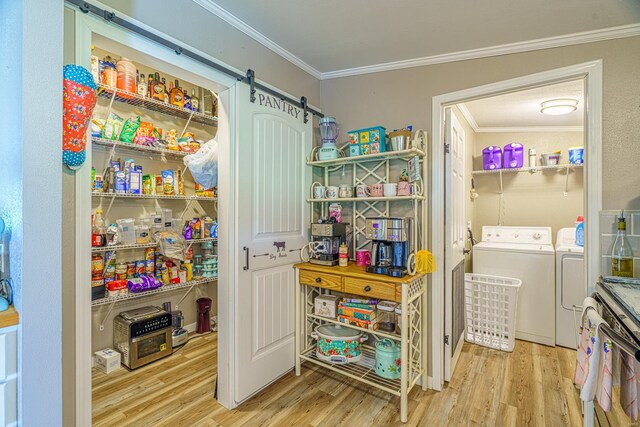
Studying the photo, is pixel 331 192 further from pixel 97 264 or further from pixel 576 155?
pixel 576 155

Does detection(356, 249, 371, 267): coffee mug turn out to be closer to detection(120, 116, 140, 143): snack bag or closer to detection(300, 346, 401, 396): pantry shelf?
detection(300, 346, 401, 396): pantry shelf

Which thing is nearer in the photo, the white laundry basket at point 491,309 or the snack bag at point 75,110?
the snack bag at point 75,110

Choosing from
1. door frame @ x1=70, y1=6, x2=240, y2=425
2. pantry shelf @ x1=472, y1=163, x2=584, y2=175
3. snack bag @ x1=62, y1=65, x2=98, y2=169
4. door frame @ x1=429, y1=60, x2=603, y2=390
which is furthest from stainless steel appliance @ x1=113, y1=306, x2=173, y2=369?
pantry shelf @ x1=472, y1=163, x2=584, y2=175

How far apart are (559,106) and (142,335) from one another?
4.30 meters

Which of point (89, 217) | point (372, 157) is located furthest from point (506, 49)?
point (89, 217)

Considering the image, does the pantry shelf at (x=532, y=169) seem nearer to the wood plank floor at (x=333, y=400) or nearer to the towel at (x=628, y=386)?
the wood plank floor at (x=333, y=400)

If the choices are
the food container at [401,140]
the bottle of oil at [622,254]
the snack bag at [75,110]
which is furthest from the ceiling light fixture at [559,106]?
the snack bag at [75,110]

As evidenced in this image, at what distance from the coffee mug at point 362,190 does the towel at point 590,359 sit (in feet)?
4.74

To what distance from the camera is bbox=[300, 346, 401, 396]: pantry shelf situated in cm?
218

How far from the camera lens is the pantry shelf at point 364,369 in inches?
85.9

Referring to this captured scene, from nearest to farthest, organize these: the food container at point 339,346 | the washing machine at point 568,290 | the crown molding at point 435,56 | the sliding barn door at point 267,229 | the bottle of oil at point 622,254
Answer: the bottle of oil at point 622,254 < the crown molding at point 435,56 < the sliding barn door at point 267,229 < the food container at point 339,346 < the washing machine at point 568,290

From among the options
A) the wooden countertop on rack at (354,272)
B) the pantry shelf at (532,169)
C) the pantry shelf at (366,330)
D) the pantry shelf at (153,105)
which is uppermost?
the pantry shelf at (153,105)

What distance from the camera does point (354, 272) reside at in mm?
2205

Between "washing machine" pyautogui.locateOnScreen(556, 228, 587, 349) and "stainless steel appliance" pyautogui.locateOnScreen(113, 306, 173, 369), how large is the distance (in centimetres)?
361
